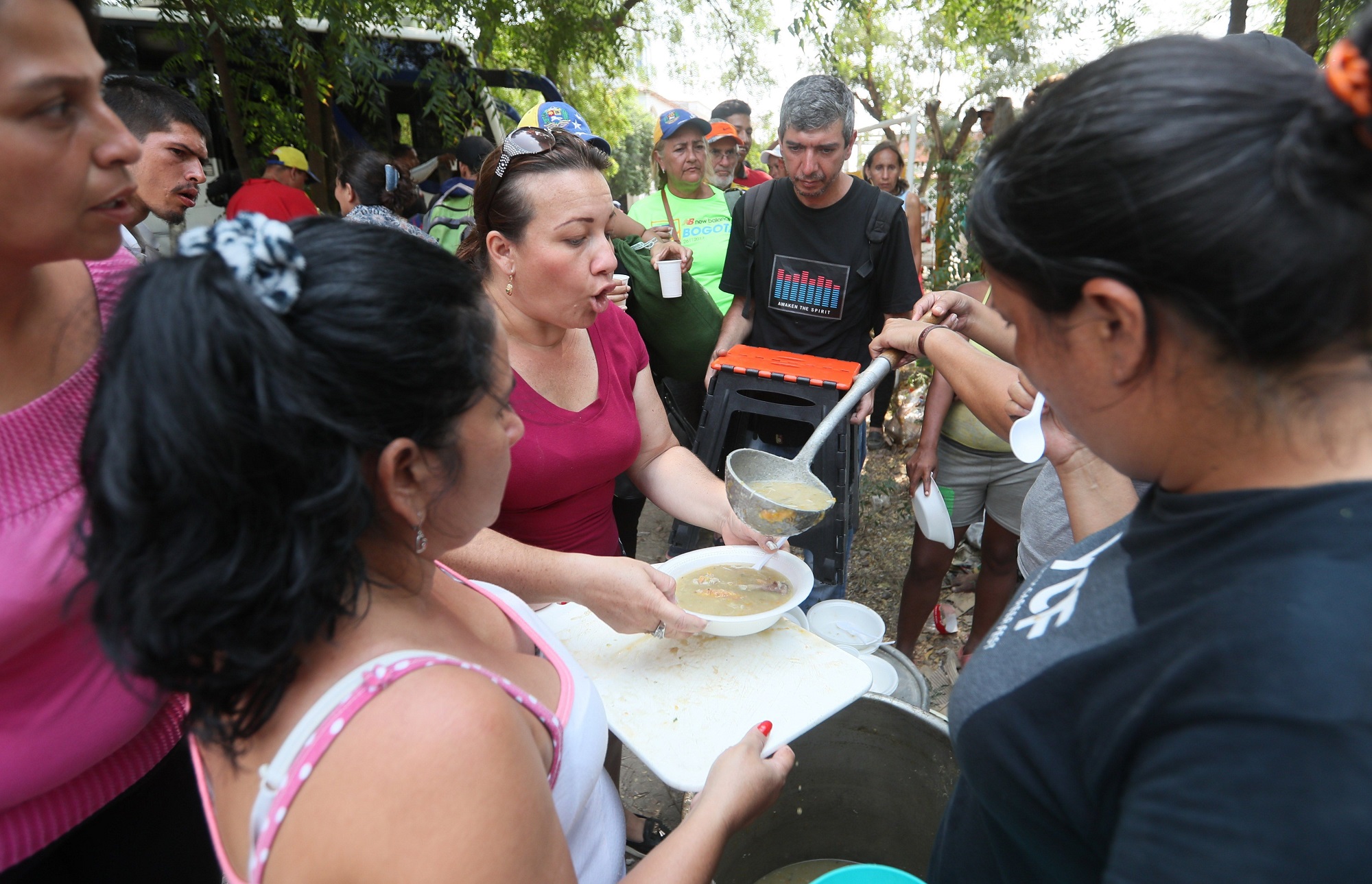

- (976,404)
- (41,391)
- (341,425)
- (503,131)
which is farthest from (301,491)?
(503,131)

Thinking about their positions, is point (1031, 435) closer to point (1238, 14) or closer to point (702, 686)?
point (702, 686)

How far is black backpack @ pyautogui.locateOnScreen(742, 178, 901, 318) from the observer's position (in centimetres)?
335

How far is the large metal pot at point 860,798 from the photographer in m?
1.94

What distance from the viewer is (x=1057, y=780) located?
0.75 m

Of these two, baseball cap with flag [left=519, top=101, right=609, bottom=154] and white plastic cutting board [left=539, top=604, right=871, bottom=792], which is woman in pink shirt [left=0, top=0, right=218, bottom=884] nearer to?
white plastic cutting board [left=539, top=604, right=871, bottom=792]

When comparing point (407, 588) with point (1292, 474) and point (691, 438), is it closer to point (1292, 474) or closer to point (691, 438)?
point (1292, 474)

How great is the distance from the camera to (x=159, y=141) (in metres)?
3.26

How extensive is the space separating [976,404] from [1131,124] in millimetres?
1307

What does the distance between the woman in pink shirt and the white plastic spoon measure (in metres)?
1.55

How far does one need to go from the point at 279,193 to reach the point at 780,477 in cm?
440

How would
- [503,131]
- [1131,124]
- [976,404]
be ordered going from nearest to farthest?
[1131,124], [976,404], [503,131]

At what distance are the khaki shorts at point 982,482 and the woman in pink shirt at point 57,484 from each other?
2837mm

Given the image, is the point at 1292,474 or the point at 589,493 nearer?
the point at 1292,474

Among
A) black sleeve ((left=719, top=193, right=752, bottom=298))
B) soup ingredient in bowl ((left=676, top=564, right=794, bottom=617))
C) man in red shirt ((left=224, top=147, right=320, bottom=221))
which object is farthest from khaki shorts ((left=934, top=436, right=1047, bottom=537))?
man in red shirt ((left=224, top=147, right=320, bottom=221))
